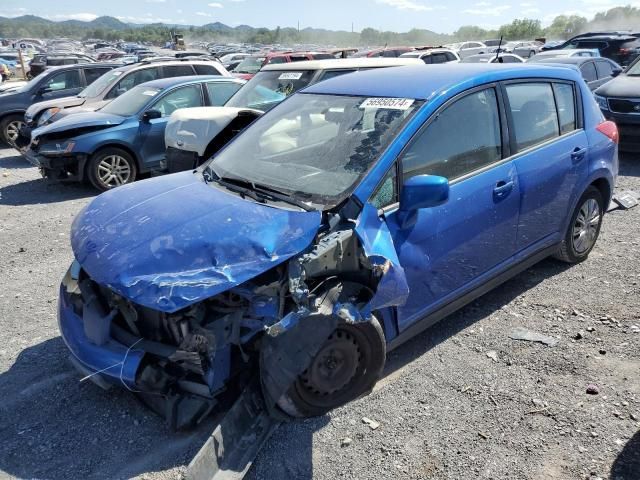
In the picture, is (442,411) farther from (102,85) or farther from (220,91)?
(102,85)

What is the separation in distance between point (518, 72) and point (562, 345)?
2000 millimetres

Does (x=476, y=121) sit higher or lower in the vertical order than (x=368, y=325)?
higher

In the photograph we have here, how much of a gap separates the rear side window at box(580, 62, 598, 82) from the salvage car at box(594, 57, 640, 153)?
7.16 ft

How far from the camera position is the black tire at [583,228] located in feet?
15.0

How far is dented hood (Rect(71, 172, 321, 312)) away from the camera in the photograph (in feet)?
8.16

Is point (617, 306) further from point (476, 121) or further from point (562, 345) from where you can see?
point (476, 121)

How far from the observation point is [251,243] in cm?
263

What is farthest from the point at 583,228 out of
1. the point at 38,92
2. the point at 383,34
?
the point at 383,34

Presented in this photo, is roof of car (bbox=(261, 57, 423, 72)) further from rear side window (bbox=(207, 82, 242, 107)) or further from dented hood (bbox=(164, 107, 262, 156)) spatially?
dented hood (bbox=(164, 107, 262, 156))

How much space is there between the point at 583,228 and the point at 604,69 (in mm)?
8582

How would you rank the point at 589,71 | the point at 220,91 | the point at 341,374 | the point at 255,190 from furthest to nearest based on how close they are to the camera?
1. the point at 589,71
2. the point at 220,91
3. the point at 255,190
4. the point at 341,374

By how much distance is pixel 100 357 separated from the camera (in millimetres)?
2793

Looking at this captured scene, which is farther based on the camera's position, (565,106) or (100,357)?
(565,106)

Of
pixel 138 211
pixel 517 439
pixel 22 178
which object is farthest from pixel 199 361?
pixel 22 178
